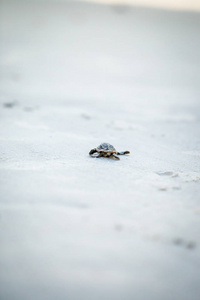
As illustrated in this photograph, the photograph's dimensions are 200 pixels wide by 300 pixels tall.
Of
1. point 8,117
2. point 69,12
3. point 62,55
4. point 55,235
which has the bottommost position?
point 55,235

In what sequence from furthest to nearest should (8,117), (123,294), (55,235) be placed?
(8,117)
(55,235)
(123,294)

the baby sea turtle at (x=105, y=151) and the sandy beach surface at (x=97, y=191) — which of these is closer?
the sandy beach surface at (x=97, y=191)

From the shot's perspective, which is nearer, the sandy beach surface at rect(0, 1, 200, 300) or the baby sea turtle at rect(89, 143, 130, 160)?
the sandy beach surface at rect(0, 1, 200, 300)

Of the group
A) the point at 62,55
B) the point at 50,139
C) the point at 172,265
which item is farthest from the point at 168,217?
the point at 62,55

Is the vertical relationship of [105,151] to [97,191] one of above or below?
above

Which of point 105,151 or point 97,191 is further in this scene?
point 105,151

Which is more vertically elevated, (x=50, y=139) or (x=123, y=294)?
(x=50, y=139)

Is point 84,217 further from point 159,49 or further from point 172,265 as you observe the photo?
point 159,49

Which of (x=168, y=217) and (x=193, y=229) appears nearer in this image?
(x=193, y=229)
